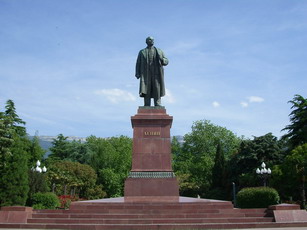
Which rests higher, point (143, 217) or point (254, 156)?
point (254, 156)

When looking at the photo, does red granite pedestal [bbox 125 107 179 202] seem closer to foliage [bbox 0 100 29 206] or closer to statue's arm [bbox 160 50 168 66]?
statue's arm [bbox 160 50 168 66]

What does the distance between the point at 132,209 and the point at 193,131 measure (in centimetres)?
4292

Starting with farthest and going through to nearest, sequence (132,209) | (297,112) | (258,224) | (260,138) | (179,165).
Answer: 1. (179,165)
2. (260,138)
3. (297,112)
4. (132,209)
5. (258,224)

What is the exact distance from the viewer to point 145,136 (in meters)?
17.8

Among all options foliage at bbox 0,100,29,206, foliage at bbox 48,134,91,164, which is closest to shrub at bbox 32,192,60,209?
foliage at bbox 0,100,29,206

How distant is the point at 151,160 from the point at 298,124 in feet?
78.0

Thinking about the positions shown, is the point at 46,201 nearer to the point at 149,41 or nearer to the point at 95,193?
the point at 149,41

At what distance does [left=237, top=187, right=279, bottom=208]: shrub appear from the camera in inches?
878

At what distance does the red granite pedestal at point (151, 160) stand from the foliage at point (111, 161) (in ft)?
96.4

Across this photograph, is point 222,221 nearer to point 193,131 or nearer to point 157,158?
point 157,158

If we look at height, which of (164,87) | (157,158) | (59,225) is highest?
(164,87)

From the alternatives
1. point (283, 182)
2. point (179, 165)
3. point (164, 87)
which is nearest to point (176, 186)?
point (164, 87)

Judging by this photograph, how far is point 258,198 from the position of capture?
74.0 feet

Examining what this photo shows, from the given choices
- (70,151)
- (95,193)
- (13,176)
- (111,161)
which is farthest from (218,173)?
(13,176)
